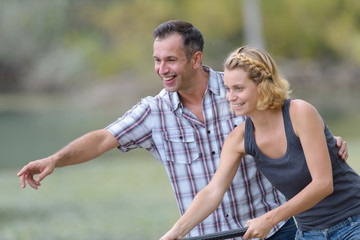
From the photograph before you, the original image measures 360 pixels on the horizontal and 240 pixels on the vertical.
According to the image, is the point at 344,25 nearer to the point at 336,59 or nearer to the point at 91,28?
the point at 336,59

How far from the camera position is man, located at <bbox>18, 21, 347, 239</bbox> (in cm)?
352

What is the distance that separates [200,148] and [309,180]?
2.56 feet

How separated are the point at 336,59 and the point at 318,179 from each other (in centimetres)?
2868

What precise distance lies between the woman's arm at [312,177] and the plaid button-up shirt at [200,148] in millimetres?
732

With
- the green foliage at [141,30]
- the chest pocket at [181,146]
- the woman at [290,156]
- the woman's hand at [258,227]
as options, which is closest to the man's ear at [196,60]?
the chest pocket at [181,146]

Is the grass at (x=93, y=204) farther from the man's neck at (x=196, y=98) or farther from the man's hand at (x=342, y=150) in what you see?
the man's hand at (x=342, y=150)

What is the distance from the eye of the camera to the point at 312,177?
280 cm

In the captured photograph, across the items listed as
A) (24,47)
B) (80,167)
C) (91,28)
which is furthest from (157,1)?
(80,167)

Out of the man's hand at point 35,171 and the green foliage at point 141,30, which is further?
the green foliage at point 141,30

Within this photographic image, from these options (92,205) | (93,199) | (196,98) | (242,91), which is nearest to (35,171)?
(196,98)

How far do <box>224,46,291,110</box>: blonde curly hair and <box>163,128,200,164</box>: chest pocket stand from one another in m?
0.69

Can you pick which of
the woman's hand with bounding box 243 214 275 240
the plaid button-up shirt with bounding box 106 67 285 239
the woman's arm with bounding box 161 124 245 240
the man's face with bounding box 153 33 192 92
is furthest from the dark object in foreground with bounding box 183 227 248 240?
the man's face with bounding box 153 33 192 92

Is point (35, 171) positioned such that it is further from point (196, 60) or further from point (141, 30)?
point (141, 30)

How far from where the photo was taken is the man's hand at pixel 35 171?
124 inches
